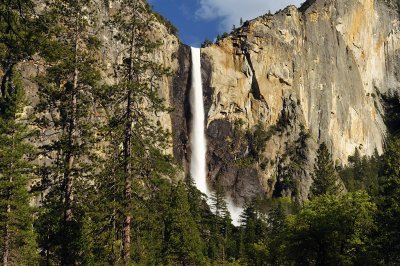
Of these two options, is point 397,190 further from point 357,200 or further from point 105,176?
point 105,176

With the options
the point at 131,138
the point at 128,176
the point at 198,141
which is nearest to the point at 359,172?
the point at 198,141

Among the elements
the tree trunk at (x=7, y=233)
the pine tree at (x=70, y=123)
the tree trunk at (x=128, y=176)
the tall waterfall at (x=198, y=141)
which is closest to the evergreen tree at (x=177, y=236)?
the tree trunk at (x=7, y=233)

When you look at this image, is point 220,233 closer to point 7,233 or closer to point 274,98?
point 274,98

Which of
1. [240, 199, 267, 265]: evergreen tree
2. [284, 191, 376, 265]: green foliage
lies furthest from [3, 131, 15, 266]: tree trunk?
[240, 199, 267, 265]: evergreen tree

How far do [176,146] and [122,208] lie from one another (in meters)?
77.9

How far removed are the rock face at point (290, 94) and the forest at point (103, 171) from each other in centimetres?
6143

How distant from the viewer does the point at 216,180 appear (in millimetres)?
97625

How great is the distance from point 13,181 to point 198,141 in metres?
70.9

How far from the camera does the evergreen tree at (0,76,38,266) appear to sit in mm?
27978

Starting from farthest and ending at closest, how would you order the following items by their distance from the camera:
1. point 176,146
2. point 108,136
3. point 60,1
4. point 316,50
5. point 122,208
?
point 316,50, point 176,146, point 60,1, point 108,136, point 122,208

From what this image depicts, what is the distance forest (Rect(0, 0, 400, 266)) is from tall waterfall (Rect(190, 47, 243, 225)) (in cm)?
5486

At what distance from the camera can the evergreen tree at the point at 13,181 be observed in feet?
Answer: 91.8

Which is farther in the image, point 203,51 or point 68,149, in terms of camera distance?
point 203,51

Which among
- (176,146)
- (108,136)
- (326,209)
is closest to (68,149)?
(108,136)
